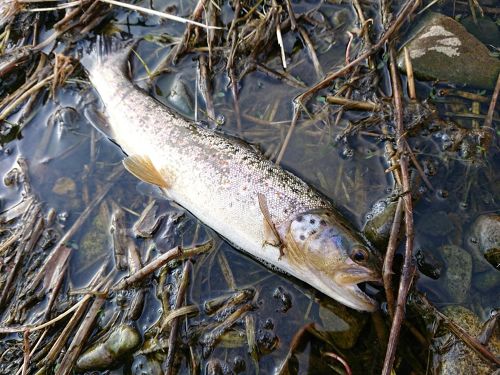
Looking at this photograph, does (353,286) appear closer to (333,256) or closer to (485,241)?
(333,256)

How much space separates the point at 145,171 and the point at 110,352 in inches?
55.2

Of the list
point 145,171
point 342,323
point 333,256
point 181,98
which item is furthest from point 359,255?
point 181,98

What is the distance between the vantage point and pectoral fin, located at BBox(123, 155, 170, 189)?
3734 millimetres

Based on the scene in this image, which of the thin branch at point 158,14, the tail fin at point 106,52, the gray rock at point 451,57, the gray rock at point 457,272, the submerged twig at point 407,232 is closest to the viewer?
the submerged twig at point 407,232

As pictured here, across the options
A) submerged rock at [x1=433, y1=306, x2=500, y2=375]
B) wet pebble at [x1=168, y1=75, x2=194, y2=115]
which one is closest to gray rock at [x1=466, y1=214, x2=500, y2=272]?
submerged rock at [x1=433, y1=306, x2=500, y2=375]

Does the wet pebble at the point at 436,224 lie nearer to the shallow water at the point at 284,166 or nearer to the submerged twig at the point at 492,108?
the shallow water at the point at 284,166

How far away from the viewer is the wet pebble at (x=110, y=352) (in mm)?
3229

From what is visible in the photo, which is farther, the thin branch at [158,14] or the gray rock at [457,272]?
the thin branch at [158,14]

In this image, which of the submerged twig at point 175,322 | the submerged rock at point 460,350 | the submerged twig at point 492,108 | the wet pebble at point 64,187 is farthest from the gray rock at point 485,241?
the wet pebble at point 64,187

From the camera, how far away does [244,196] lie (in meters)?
3.44

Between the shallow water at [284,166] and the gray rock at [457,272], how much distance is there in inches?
1.7

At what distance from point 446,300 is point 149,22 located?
3737 millimetres

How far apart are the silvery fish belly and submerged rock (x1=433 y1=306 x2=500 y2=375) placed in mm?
561

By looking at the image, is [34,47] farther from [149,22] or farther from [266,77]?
[266,77]
